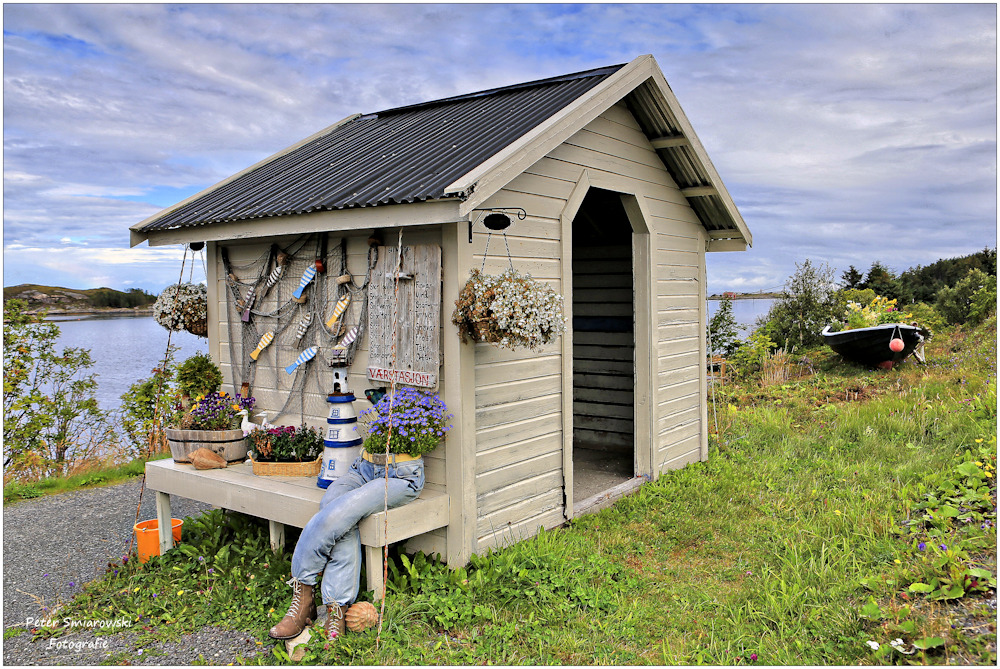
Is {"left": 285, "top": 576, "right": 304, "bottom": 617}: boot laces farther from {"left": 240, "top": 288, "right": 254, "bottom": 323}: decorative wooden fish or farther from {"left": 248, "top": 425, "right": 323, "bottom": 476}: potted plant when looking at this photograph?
{"left": 240, "top": 288, "right": 254, "bottom": 323}: decorative wooden fish

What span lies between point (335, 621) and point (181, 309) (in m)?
3.45

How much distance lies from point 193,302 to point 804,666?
5.48 m

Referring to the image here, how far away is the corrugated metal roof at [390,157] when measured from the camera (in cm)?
492

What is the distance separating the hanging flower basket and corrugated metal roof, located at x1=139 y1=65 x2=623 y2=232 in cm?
58

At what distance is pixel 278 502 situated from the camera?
4.88m

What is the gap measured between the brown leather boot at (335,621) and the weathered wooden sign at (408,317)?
148 cm

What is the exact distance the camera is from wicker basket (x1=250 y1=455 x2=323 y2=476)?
17.3 ft

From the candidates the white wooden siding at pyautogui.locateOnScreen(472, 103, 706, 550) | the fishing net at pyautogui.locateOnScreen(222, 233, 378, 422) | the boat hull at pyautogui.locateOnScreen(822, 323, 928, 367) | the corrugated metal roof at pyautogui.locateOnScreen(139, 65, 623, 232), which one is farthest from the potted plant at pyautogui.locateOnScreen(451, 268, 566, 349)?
the boat hull at pyautogui.locateOnScreen(822, 323, 928, 367)

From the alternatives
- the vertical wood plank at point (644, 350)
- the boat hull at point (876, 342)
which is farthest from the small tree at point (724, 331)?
the vertical wood plank at point (644, 350)

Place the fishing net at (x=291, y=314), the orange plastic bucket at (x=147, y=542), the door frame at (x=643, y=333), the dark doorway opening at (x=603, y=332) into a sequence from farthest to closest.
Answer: the dark doorway opening at (x=603, y=332) < the door frame at (x=643, y=333) < the orange plastic bucket at (x=147, y=542) < the fishing net at (x=291, y=314)

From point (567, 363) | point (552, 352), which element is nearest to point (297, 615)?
point (552, 352)

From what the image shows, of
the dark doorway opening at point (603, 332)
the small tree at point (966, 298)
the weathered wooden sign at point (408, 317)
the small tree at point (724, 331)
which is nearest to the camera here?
the weathered wooden sign at point (408, 317)

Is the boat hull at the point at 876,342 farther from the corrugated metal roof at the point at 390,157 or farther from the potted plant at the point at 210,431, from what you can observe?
the potted plant at the point at 210,431

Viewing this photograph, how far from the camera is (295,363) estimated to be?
573 cm
